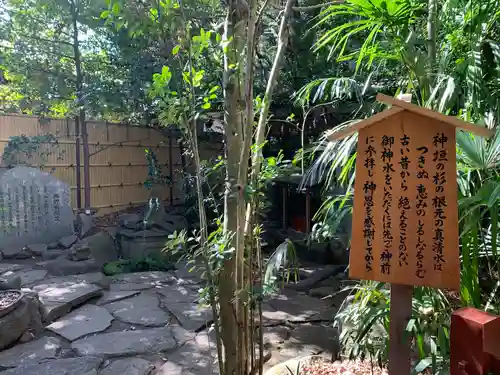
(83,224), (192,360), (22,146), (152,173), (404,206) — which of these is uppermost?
(22,146)

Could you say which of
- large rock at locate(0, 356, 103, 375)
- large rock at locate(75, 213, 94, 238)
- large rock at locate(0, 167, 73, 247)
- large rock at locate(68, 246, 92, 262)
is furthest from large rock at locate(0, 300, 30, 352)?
large rock at locate(75, 213, 94, 238)

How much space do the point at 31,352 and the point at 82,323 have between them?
2.11 ft

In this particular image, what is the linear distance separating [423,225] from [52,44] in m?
7.26

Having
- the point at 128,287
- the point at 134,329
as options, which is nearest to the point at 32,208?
the point at 128,287

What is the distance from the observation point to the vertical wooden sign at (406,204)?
153cm

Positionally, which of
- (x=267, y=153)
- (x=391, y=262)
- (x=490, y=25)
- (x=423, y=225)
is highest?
(x=490, y=25)

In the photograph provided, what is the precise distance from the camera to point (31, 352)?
3.54m

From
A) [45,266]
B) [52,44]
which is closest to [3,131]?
[52,44]

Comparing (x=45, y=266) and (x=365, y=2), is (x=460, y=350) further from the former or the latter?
(x=45, y=266)

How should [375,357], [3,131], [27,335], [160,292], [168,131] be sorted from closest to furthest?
[375,357] → [27,335] → [160,292] → [3,131] → [168,131]

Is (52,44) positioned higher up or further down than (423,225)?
higher up

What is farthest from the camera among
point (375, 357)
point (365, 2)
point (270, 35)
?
point (270, 35)

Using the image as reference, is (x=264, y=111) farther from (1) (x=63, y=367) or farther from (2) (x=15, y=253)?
(2) (x=15, y=253)

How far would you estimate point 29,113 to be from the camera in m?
7.88
